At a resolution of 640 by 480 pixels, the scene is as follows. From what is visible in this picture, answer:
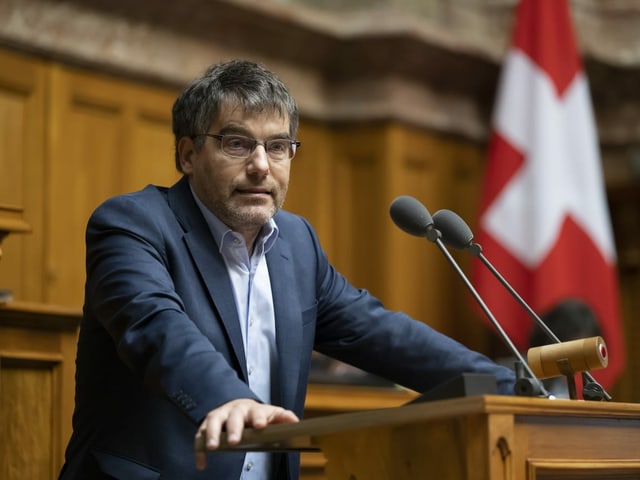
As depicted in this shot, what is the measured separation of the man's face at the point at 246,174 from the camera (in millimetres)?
2799

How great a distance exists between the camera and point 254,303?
283cm

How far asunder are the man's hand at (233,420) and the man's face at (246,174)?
70 centimetres

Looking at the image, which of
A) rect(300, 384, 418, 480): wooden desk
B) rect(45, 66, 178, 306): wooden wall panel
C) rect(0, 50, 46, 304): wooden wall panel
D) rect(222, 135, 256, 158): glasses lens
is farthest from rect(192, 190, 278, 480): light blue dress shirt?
rect(45, 66, 178, 306): wooden wall panel

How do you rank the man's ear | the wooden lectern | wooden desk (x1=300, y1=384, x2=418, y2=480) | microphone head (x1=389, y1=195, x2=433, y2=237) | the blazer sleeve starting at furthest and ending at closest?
wooden desk (x1=300, y1=384, x2=418, y2=480) → the man's ear → microphone head (x1=389, y1=195, x2=433, y2=237) → the blazer sleeve → the wooden lectern

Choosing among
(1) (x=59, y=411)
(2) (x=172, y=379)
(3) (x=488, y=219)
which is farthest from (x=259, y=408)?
(3) (x=488, y=219)

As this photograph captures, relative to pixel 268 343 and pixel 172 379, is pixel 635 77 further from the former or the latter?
pixel 172 379

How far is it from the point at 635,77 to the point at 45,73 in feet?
12.0

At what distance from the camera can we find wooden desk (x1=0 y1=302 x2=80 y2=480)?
3.21m

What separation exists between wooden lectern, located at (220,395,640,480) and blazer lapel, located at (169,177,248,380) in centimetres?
38

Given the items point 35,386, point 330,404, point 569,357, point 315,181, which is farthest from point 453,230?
point 315,181

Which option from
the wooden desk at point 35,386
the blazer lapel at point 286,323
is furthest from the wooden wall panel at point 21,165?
the blazer lapel at point 286,323

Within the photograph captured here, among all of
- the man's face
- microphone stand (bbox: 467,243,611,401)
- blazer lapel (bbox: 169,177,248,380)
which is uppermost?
the man's face

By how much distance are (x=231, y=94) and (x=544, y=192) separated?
4.19 metres

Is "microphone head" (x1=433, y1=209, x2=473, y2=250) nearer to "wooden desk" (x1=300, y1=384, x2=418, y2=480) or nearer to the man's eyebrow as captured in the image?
the man's eyebrow
